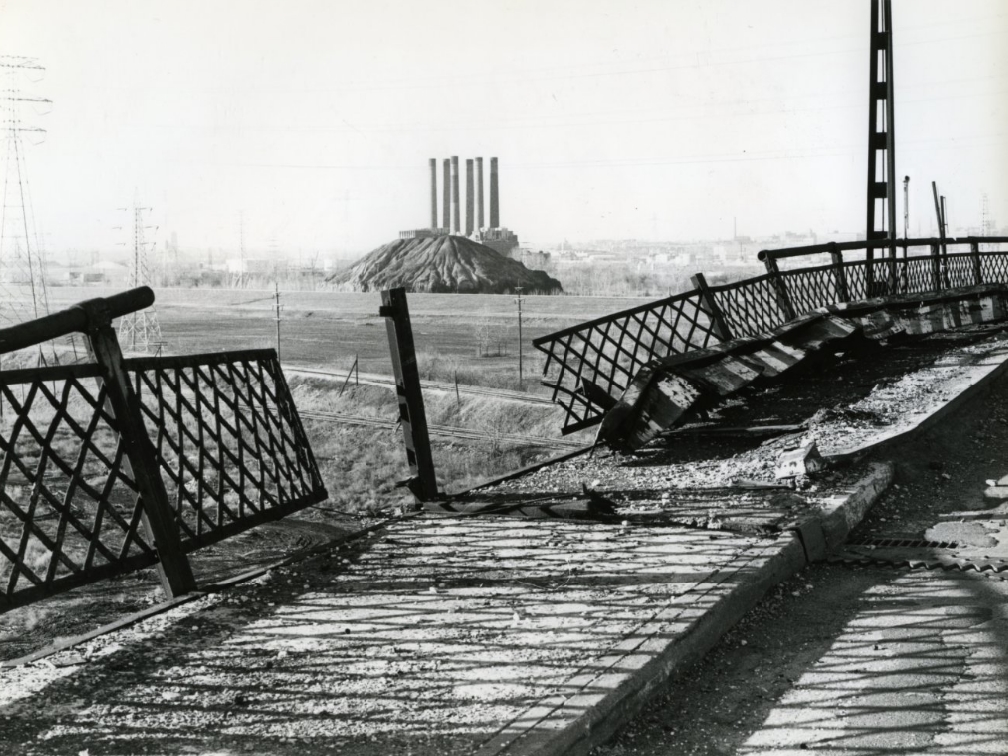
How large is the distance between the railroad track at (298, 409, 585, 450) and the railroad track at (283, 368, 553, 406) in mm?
1682

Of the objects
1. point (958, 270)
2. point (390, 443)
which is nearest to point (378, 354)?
point (390, 443)

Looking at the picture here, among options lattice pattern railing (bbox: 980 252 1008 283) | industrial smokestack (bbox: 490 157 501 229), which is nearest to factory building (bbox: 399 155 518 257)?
industrial smokestack (bbox: 490 157 501 229)

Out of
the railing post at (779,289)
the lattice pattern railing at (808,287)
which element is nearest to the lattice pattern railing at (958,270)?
the lattice pattern railing at (808,287)

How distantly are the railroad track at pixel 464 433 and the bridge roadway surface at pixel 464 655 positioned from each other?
2191 centimetres

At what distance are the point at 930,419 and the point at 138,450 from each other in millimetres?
5772

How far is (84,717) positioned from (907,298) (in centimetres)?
1289

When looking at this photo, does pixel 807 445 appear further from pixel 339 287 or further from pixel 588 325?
pixel 339 287

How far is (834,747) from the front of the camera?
309cm

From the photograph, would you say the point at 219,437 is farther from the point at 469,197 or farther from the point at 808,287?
the point at 469,197

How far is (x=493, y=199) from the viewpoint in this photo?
70562 millimetres

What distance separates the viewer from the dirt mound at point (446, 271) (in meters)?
63.1

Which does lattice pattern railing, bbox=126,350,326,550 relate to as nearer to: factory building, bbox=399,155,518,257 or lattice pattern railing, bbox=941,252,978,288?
lattice pattern railing, bbox=941,252,978,288

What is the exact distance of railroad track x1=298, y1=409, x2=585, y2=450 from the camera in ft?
97.6

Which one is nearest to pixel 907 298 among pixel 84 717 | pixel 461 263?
pixel 84 717
